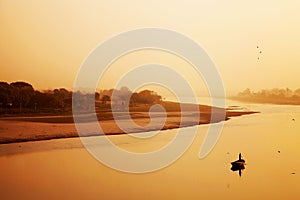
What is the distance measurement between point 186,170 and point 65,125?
69 centimetres

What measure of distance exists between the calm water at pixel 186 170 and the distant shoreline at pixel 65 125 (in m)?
0.03

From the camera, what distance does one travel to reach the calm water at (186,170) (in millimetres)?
2346

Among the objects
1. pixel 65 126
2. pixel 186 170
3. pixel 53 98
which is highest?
pixel 53 98

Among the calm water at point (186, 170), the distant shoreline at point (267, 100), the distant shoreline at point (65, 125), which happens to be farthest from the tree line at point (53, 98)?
the distant shoreline at point (267, 100)

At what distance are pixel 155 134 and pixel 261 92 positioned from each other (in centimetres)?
61

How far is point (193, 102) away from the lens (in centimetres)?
235

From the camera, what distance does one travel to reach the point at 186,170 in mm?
2363

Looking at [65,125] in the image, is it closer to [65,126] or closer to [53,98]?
[65,126]

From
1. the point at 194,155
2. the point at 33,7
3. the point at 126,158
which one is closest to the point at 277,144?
the point at 194,155

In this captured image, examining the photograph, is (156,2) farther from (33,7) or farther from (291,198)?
(291,198)

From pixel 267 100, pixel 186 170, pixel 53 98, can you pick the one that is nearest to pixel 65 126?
pixel 53 98

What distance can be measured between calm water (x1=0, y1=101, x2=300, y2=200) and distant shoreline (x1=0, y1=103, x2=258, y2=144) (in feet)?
0.11

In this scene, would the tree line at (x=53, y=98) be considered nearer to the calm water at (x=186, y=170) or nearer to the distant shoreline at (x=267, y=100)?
the calm water at (x=186, y=170)

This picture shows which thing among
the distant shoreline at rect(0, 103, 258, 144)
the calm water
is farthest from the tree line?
the calm water
